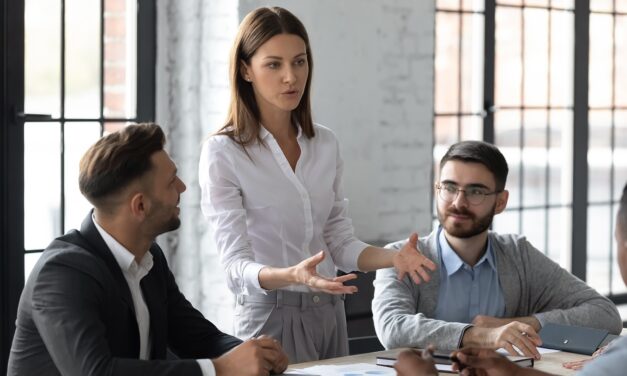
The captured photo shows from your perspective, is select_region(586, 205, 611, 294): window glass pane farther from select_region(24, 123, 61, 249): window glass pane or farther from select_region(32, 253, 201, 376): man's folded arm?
select_region(32, 253, 201, 376): man's folded arm

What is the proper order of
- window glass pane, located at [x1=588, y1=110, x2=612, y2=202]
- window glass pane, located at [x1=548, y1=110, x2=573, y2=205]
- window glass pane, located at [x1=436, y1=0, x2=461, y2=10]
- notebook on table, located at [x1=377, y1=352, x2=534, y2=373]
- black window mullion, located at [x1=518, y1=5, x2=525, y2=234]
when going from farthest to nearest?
window glass pane, located at [x1=588, y1=110, x2=612, y2=202] → window glass pane, located at [x1=548, y1=110, x2=573, y2=205] → black window mullion, located at [x1=518, y1=5, x2=525, y2=234] → window glass pane, located at [x1=436, y1=0, x2=461, y2=10] → notebook on table, located at [x1=377, y1=352, x2=534, y2=373]

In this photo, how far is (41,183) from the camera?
171 inches

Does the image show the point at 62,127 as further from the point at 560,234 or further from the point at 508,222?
the point at 560,234

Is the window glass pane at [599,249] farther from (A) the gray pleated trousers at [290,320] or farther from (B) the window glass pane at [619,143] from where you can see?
(A) the gray pleated trousers at [290,320]

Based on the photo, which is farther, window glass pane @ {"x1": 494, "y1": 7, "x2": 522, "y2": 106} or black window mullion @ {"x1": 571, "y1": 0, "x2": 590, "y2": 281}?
black window mullion @ {"x1": 571, "y1": 0, "x2": 590, "y2": 281}

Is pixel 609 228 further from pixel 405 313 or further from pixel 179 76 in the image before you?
pixel 405 313

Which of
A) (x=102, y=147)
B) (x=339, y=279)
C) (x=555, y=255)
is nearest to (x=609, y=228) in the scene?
(x=555, y=255)

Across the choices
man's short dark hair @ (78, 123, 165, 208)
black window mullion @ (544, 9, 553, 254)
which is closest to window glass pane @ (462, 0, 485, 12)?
black window mullion @ (544, 9, 553, 254)

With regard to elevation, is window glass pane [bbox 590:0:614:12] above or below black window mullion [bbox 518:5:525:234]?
above

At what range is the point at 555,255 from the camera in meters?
6.20

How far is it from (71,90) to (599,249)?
3874 mm

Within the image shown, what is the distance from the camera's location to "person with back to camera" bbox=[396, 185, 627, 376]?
6.52ft

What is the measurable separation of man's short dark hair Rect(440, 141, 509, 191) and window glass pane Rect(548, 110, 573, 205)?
263 centimetres

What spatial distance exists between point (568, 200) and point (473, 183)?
9.36ft
